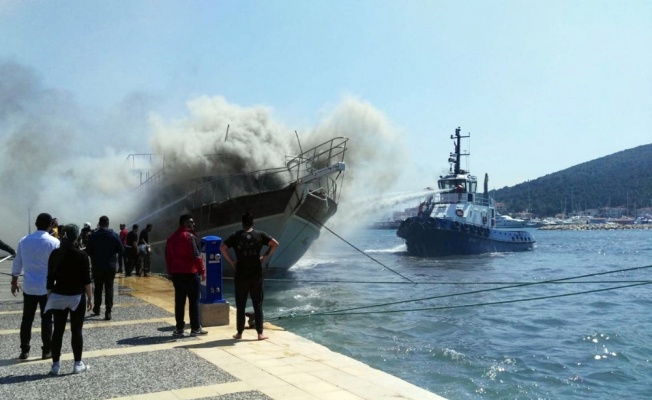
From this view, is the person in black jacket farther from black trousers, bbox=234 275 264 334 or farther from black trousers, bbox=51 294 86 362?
black trousers, bbox=234 275 264 334

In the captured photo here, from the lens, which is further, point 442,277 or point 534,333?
point 442,277

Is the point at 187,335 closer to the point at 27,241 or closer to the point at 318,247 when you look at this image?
the point at 27,241

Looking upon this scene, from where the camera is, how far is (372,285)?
23.9m

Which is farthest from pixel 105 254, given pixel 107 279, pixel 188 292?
pixel 188 292

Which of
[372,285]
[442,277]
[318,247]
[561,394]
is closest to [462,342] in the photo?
[561,394]

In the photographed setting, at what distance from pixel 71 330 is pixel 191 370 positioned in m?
1.31

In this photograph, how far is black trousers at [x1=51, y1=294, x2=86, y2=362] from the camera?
6020 mm

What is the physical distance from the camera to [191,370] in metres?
6.18

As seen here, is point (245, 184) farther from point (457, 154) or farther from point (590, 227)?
point (590, 227)

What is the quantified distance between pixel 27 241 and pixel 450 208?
45858 millimetres

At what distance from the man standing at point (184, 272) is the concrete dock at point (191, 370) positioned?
0.96 ft

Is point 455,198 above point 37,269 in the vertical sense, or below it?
above

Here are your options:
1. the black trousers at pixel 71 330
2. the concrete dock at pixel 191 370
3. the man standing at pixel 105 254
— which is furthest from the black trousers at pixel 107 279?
the black trousers at pixel 71 330

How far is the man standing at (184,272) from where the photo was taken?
818 cm
